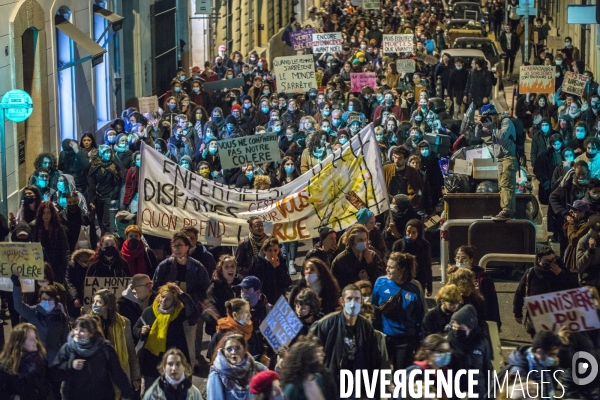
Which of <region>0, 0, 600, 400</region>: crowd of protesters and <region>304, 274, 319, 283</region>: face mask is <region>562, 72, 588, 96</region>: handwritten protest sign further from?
<region>304, 274, 319, 283</region>: face mask

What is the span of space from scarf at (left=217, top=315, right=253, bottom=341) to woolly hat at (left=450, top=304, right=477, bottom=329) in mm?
1577

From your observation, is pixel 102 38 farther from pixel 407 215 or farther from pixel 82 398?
pixel 82 398

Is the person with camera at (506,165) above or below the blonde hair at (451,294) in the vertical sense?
above

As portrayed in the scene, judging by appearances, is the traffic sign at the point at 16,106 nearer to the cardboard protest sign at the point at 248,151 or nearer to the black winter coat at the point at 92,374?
the cardboard protest sign at the point at 248,151

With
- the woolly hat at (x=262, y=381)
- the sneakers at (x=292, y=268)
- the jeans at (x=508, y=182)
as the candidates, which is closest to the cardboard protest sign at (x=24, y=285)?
the woolly hat at (x=262, y=381)

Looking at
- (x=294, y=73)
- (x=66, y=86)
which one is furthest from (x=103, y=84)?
(x=294, y=73)

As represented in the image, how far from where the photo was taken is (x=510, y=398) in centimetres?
876

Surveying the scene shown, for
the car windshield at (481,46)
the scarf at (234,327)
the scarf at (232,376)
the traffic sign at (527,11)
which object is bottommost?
the scarf at (232,376)

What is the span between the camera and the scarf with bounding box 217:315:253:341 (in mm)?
10805

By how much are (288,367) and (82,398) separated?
191 cm

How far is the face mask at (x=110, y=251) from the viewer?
501 inches

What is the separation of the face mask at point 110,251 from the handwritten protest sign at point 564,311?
12.6ft

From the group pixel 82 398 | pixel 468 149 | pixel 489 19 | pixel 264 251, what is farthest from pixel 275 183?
pixel 489 19

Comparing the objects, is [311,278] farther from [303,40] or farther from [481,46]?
[481,46]
